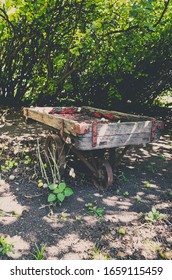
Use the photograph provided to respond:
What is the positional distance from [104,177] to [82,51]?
12.3 feet

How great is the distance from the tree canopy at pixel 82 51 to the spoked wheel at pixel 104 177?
2634 mm

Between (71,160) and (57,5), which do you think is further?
(57,5)

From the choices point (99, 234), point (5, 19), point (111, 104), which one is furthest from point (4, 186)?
point (111, 104)

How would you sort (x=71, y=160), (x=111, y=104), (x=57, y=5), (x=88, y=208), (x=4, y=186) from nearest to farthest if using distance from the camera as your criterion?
(x=88, y=208), (x=4, y=186), (x=71, y=160), (x=57, y=5), (x=111, y=104)

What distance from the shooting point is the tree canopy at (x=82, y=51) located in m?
6.50

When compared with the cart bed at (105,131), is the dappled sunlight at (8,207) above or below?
below

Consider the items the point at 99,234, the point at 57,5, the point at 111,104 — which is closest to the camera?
the point at 99,234

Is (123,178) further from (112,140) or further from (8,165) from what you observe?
(8,165)

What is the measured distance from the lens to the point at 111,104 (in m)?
9.82

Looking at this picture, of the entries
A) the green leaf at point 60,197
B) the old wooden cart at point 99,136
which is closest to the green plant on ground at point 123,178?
the old wooden cart at point 99,136

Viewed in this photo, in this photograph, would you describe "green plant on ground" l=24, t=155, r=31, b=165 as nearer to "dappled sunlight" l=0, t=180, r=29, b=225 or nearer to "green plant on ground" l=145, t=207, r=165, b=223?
"dappled sunlight" l=0, t=180, r=29, b=225

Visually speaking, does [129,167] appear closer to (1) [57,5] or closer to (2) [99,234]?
(2) [99,234]

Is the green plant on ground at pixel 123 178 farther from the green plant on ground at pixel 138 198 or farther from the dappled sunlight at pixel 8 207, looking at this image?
the dappled sunlight at pixel 8 207

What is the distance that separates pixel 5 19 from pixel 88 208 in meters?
4.82
